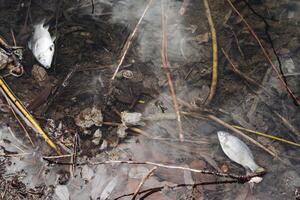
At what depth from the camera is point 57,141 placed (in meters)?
2.46

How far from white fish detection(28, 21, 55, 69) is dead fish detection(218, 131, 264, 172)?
135 centimetres

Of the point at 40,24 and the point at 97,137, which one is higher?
the point at 40,24

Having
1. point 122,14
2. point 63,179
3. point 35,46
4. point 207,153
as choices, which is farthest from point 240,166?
point 35,46

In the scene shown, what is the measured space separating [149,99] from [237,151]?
0.70 meters

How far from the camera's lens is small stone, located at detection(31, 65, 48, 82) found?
268 cm

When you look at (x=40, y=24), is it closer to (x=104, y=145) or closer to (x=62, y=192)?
(x=104, y=145)

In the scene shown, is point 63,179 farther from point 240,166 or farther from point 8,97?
point 240,166

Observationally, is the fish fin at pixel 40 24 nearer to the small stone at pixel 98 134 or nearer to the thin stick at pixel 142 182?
the small stone at pixel 98 134

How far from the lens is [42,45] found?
2764mm

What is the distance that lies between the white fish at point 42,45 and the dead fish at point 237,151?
135cm

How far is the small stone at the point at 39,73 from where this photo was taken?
8.79ft

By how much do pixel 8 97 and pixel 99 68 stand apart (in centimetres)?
67

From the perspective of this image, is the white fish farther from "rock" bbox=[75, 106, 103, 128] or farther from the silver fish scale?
the silver fish scale

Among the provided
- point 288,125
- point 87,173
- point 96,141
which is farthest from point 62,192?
point 288,125
